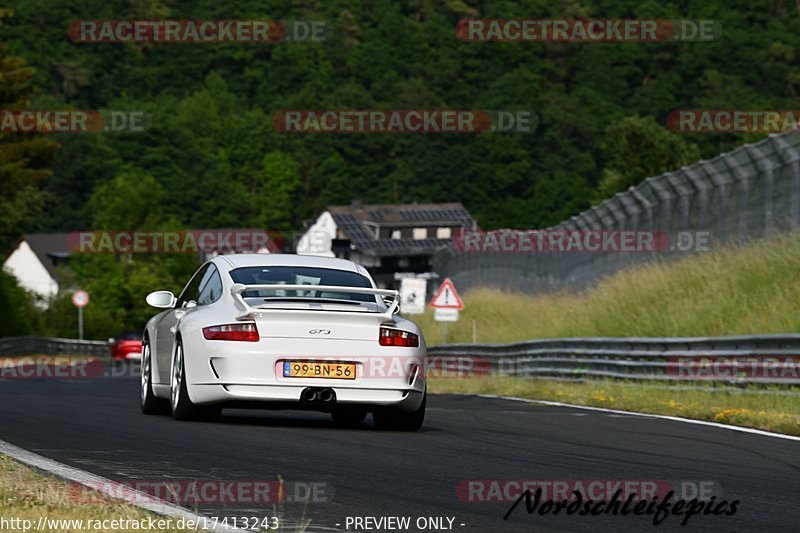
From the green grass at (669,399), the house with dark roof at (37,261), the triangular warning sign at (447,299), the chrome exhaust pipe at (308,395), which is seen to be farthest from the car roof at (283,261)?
the house with dark roof at (37,261)

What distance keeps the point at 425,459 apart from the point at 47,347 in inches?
2063

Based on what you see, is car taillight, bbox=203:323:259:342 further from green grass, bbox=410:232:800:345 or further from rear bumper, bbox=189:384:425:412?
green grass, bbox=410:232:800:345

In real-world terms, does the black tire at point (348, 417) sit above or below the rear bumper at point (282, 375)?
below

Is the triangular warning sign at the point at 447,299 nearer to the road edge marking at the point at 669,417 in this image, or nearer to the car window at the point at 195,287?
the road edge marking at the point at 669,417

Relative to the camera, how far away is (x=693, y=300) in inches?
1062

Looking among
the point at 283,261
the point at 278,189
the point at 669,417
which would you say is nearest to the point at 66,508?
the point at 283,261

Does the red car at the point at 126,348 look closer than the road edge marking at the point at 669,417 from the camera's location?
No

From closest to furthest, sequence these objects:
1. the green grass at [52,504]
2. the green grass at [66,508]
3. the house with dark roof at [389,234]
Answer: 1. the green grass at [66,508]
2. the green grass at [52,504]
3. the house with dark roof at [389,234]

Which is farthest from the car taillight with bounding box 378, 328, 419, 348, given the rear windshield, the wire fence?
the wire fence

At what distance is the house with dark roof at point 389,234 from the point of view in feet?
502

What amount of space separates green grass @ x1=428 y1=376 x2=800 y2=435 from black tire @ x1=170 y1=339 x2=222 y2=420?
459 cm

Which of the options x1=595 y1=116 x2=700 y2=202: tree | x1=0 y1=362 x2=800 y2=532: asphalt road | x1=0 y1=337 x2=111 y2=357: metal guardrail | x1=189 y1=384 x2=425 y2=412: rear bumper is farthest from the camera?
x1=595 y1=116 x2=700 y2=202: tree

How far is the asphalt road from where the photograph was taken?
7.44 metres

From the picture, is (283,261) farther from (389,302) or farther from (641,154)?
(641,154)
